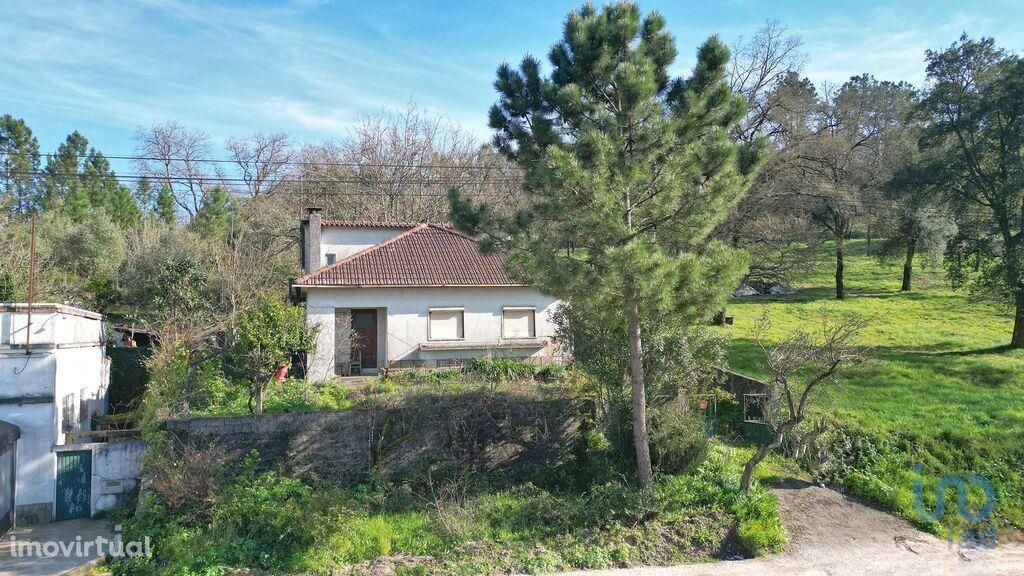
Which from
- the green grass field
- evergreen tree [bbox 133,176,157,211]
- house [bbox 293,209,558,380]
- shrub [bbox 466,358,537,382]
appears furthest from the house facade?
evergreen tree [bbox 133,176,157,211]

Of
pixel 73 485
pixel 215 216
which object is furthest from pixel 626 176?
pixel 215 216

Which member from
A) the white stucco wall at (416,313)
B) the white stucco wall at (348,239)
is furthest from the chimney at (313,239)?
the white stucco wall at (416,313)

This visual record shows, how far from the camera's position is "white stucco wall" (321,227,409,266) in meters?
21.1

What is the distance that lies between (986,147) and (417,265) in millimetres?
19440

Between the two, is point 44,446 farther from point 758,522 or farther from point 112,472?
point 758,522

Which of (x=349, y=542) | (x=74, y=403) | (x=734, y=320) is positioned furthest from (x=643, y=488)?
(x=734, y=320)

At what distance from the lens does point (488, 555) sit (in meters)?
9.38

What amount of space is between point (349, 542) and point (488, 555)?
232 centimetres

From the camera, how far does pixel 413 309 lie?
18156mm

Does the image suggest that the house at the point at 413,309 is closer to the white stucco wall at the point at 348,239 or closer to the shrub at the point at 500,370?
the white stucco wall at the point at 348,239

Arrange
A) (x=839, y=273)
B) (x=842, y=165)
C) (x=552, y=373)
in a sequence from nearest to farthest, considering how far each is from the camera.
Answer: (x=552, y=373)
(x=842, y=165)
(x=839, y=273)

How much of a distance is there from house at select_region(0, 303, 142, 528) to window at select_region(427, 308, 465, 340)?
8.68 meters

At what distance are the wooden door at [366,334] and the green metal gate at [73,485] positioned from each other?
25.6 ft

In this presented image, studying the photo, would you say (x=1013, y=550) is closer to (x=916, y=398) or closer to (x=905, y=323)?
(x=916, y=398)
